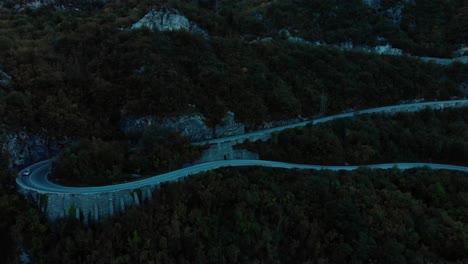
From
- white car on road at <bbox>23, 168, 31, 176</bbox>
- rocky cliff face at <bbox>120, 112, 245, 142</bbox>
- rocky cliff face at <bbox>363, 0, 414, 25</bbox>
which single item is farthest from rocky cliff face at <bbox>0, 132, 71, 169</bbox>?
rocky cliff face at <bbox>363, 0, 414, 25</bbox>

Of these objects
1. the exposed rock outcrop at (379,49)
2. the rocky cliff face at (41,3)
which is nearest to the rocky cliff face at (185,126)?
the exposed rock outcrop at (379,49)

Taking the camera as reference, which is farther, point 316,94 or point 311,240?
point 316,94

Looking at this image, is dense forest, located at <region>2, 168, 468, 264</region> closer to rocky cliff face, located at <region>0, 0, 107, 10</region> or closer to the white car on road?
the white car on road

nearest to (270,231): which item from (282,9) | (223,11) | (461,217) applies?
(461,217)

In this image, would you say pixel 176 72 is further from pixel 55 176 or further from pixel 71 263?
pixel 71 263

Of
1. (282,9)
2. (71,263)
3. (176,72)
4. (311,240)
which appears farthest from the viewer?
(282,9)

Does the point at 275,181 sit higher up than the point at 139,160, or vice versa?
the point at 139,160

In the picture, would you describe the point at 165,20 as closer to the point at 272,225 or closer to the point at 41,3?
the point at 41,3

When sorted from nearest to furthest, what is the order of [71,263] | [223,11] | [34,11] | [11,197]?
[71,263]
[11,197]
[34,11]
[223,11]
